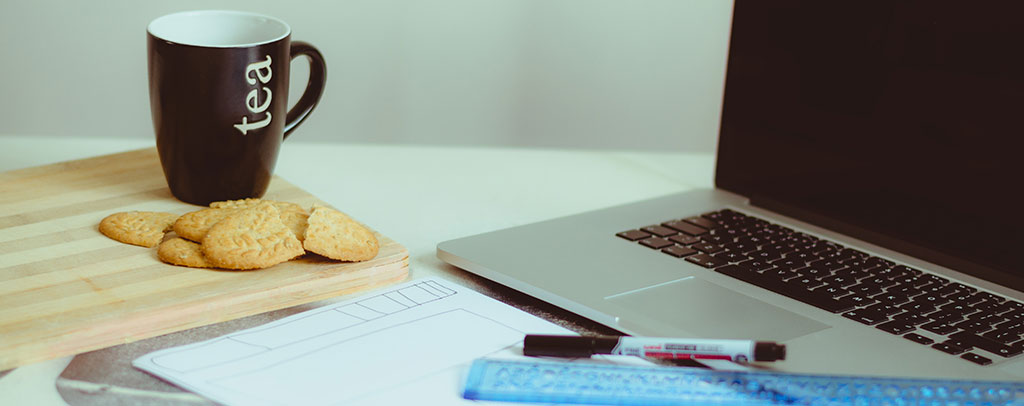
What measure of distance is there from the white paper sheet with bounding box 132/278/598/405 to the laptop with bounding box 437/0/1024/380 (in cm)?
7

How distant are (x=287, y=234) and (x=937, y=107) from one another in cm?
60

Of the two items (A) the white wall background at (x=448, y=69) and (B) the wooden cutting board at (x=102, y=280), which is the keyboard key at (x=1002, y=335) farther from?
(A) the white wall background at (x=448, y=69)

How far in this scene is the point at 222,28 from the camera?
104 centimetres

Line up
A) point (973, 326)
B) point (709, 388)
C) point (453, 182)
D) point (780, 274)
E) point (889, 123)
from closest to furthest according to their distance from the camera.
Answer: point (709, 388) → point (973, 326) → point (780, 274) → point (889, 123) → point (453, 182)

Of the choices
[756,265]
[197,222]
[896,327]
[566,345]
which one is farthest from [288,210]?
[896,327]

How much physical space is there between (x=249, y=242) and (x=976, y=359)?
567mm

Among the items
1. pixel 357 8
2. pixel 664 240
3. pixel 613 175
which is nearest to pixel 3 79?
pixel 357 8

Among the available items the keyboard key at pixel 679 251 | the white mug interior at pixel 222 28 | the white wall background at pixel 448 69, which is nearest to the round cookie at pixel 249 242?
the white mug interior at pixel 222 28

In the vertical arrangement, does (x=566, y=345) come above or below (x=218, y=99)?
below

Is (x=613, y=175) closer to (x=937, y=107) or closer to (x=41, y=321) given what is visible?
(x=937, y=107)

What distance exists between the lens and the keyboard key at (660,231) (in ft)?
3.24

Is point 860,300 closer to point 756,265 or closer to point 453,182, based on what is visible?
point 756,265

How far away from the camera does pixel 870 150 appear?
1.01 metres

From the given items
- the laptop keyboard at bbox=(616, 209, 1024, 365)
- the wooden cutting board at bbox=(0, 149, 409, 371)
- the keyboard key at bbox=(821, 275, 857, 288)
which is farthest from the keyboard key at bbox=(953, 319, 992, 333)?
the wooden cutting board at bbox=(0, 149, 409, 371)
